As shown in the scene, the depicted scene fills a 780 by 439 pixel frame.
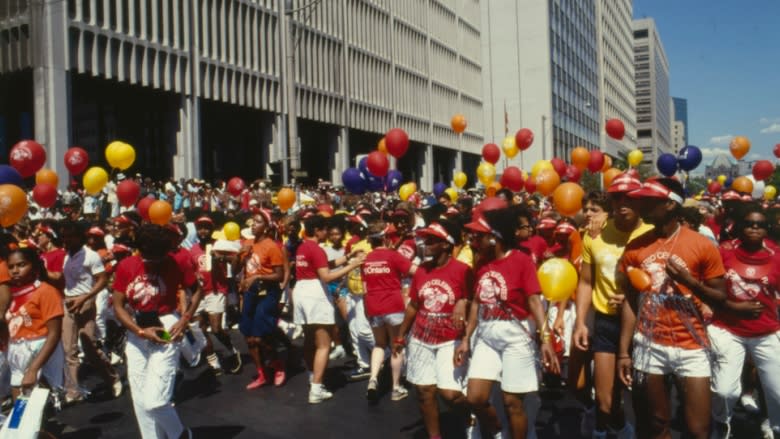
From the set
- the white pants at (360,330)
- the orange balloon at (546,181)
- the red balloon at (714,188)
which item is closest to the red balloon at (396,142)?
the orange balloon at (546,181)

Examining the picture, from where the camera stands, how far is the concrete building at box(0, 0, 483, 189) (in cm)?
2427

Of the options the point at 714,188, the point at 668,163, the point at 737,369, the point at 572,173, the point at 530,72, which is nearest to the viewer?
the point at 737,369

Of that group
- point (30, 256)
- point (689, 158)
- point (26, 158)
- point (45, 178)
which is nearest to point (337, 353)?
point (30, 256)

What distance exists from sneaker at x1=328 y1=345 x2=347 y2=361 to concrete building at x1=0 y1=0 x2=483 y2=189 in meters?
7.32

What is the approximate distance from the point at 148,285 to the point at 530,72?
72019mm

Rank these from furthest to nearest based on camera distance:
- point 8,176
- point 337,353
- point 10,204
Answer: point 8,176, point 337,353, point 10,204

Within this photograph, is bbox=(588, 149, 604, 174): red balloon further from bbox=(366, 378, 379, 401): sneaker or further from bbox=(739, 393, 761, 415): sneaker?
bbox=(366, 378, 379, 401): sneaker

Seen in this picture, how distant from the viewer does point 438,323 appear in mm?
5605

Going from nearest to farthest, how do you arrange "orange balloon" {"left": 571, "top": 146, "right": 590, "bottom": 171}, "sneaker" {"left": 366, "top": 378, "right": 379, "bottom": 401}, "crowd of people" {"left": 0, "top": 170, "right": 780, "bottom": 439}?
"crowd of people" {"left": 0, "top": 170, "right": 780, "bottom": 439} < "sneaker" {"left": 366, "top": 378, "right": 379, "bottom": 401} < "orange balloon" {"left": 571, "top": 146, "right": 590, "bottom": 171}

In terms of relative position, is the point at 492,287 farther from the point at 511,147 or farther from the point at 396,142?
the point at 511,147

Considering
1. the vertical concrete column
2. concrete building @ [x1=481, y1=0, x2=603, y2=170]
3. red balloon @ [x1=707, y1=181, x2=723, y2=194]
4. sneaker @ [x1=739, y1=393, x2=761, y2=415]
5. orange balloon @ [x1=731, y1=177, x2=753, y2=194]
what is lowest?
sneaker @ [x1=739, y1=393, x2=761, y2=415]

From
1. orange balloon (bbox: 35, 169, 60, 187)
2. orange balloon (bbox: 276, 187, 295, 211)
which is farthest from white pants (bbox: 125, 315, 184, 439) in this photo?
orange balloon (bbox: 276, 187, 295, 211)

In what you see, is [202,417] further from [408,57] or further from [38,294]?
[408,57]

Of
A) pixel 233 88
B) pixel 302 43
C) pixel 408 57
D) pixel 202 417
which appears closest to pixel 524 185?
pixel 202 417
